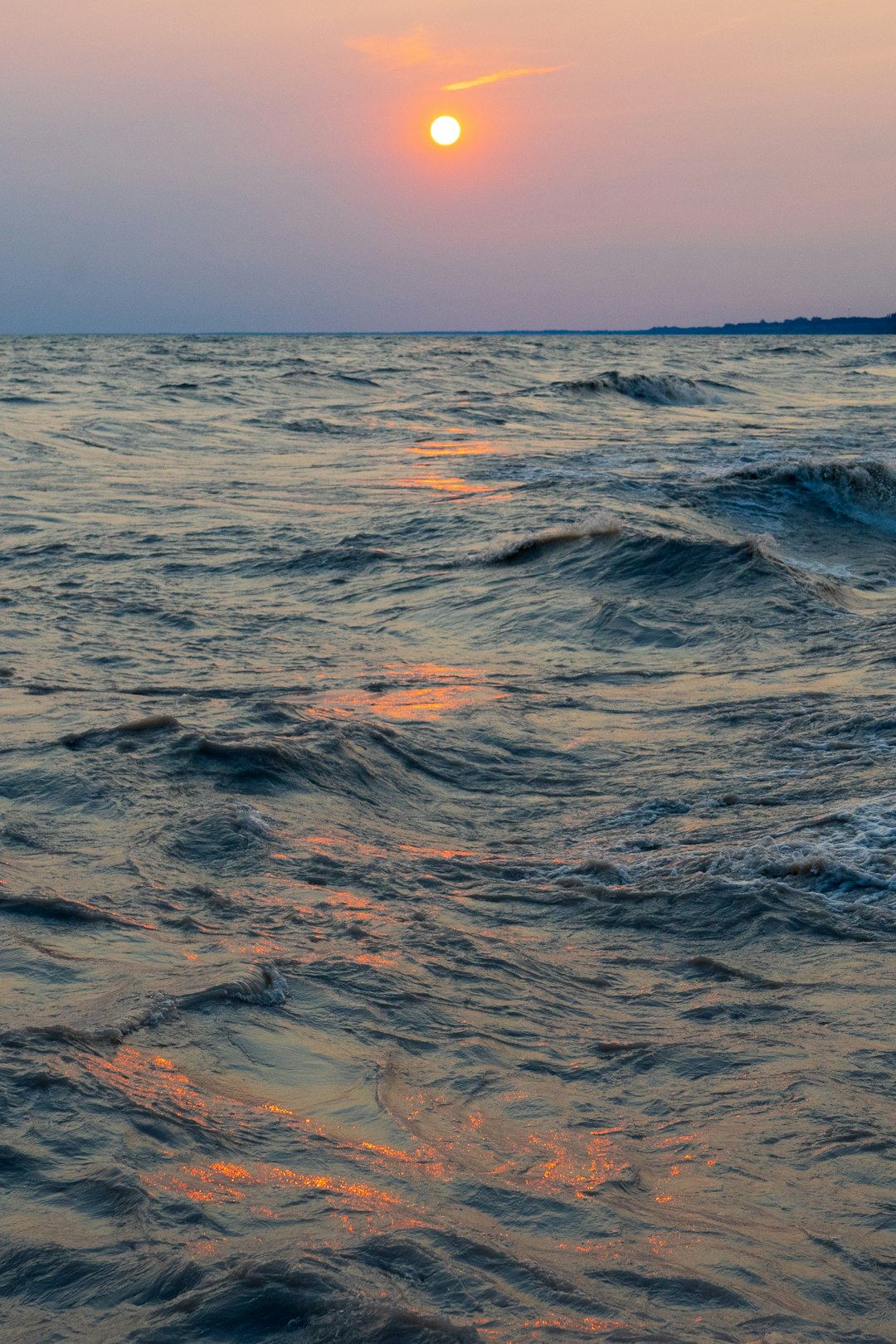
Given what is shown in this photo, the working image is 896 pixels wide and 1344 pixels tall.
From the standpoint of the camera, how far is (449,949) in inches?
141

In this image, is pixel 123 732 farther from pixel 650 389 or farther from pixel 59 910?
pixel 650 389

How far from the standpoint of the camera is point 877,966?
3389mm

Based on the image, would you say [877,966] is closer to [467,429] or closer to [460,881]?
[460,881]

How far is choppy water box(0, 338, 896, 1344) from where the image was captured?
2141mm

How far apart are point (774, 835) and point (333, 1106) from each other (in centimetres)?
228

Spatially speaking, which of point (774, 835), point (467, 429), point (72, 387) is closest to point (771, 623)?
point (774, 835)

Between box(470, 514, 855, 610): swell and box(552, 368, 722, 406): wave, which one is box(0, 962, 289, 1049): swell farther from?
box(552, 368, 722, 406): wave

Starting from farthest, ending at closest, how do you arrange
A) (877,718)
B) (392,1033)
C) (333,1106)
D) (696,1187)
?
(877,718)
(392,1033)
(333,1106)
(696,1187)

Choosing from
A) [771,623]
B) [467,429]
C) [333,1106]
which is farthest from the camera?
[467,429]

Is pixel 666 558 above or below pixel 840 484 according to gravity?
below

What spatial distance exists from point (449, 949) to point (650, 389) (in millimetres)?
27241

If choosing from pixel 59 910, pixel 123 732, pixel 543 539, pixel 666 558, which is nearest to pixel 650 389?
pixel 543 539

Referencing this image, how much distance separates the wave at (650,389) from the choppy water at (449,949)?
19.7m

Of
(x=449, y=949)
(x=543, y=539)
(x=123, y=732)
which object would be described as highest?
(x=543, y=539)
